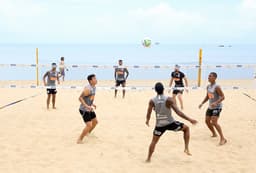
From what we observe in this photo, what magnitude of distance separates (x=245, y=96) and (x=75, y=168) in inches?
395

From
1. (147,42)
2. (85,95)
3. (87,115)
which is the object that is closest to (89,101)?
(85,95)

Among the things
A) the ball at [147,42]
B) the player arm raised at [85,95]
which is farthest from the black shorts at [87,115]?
the ball at [147,42]

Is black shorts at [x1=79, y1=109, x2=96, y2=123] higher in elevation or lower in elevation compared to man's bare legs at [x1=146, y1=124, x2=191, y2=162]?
higher

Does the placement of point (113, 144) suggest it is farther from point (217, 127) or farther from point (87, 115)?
point (217, 127)

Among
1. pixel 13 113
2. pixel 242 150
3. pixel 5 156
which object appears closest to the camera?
pixel 5 156

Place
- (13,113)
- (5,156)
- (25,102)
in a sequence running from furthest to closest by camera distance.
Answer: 1. (25,102)
2. (13,113)
3. (5,156)

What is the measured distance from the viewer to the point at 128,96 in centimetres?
1409

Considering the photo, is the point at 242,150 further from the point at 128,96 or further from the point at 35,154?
the point at 128,96

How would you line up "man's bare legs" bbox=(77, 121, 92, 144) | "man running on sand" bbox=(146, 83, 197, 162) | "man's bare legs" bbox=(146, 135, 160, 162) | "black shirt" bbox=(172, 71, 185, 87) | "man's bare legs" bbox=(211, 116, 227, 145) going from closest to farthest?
"man running on sand" bbox=(146, 83, 197, 162), "man's bare legs" bbox=(146, 135, 160, 162), "man's bare legs" bbox=(77, 121, 92, 144), "man's bare legs" bbox=(211, 116, 227, 145), "black shirt" bbox=(172, 71, 185, 87)

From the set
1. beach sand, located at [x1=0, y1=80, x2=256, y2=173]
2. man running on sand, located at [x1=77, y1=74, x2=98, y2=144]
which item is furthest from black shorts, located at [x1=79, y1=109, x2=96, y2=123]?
beach sand, located at [x1=0, y1=80, x2=256, y2=173]

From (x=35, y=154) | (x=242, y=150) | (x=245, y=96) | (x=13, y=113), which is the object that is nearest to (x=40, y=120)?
(x=13, y=113)

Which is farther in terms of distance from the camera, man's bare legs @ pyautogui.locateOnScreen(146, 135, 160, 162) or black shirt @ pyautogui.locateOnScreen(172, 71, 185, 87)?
black shirt @ pyautogui.locateOnScreen(172, 71, 185, 87)

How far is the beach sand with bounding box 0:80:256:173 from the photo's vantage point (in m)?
6.00

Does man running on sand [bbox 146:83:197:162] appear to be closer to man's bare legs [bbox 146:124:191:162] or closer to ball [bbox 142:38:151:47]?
man's bare legs [bbox 146:124:191:162]
